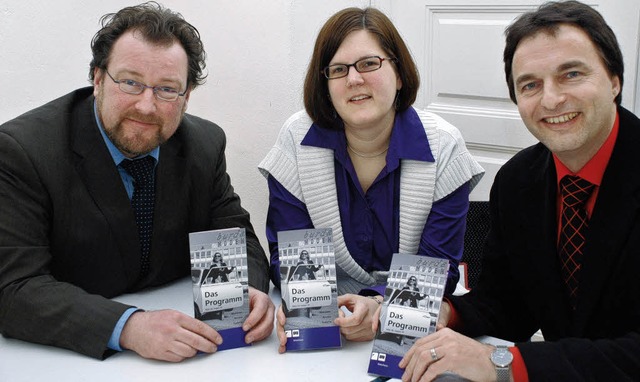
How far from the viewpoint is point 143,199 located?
2.09m

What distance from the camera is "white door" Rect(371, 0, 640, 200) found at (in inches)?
128

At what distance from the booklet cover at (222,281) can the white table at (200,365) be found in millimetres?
66

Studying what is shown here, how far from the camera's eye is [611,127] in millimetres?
1711

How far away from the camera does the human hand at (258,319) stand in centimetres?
173

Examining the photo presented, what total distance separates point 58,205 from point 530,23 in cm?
132

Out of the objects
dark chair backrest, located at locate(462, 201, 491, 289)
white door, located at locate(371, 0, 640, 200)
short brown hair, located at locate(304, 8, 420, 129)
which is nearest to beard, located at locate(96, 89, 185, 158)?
short brown hair, located at locate(304, 8, 420, 129)

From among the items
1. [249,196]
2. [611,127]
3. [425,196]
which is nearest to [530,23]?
[611,127]

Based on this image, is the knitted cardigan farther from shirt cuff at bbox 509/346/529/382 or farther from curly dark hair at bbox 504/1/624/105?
shirt cuff at bbox 509/346/529/382

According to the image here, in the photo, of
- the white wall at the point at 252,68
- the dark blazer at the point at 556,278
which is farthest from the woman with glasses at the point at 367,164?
→ the white wall at the point at 252,68

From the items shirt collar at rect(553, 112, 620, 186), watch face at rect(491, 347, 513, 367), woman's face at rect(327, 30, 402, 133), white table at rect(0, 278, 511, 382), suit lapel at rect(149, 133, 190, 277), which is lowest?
white table at rect(0, 278, 511, 382)

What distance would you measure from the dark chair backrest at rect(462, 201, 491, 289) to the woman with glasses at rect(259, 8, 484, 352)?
524 mm

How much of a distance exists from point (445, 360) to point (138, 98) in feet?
3.67

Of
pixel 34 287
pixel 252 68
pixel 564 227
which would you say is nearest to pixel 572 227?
pixel 564 227

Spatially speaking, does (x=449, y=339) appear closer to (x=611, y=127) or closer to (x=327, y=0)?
(x=611, y=127)
